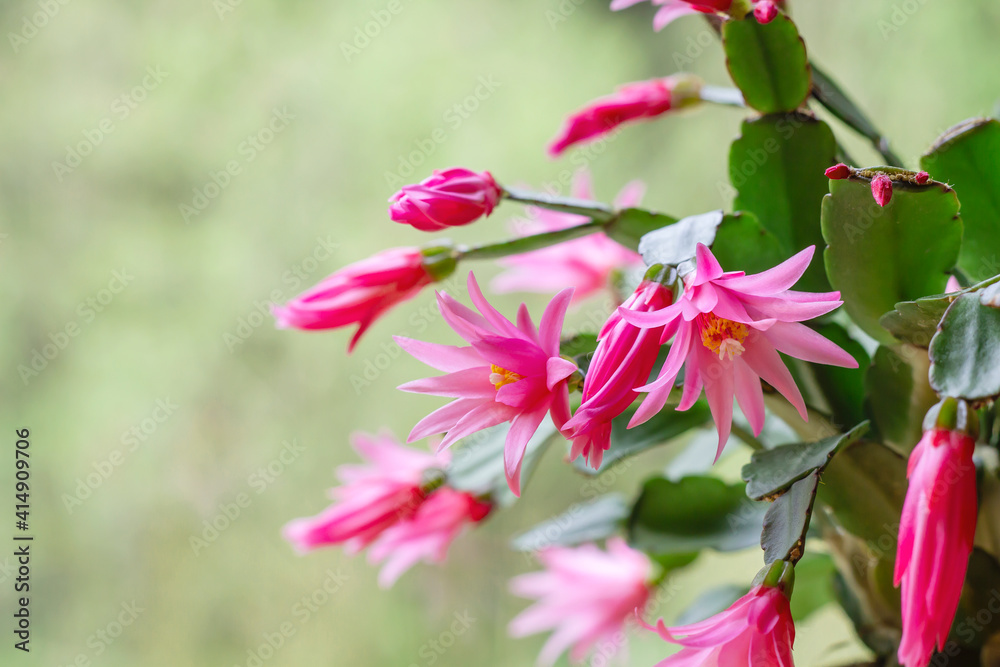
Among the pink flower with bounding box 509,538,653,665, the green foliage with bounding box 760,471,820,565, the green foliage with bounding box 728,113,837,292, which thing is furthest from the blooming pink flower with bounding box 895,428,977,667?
the pink flower with bounding box 509,538,653,665

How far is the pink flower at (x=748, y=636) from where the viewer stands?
32cm

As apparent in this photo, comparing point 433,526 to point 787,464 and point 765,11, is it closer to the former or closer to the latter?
point 787,464

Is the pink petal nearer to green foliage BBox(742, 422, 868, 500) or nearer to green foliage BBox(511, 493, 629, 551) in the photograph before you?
green foliage BBox(742, 422, 868, 500)

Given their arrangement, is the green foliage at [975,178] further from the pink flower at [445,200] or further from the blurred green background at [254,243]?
the blurred green background at [254,243]

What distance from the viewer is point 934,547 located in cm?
31

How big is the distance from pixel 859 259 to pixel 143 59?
44.8 inches

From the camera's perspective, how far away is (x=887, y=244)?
15.3 inches

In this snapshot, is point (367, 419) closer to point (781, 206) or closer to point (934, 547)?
point (781, 206)

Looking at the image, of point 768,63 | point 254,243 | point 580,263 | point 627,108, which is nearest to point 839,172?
point 768,63

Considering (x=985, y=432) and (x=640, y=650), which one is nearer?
(x=985, y=432)

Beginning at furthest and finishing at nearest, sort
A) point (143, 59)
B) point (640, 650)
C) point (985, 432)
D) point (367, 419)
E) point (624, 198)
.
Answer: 1. point (640, 650)
2. point (367, 419)
3. point (143, 59)
4. point (624, 198)
5. point (985, 432)

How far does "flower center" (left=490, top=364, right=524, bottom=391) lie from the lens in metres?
0.36

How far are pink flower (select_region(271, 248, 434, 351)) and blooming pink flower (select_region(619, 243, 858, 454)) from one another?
→ 0.21 m

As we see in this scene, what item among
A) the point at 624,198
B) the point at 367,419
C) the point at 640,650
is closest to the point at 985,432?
the point at 624,198
